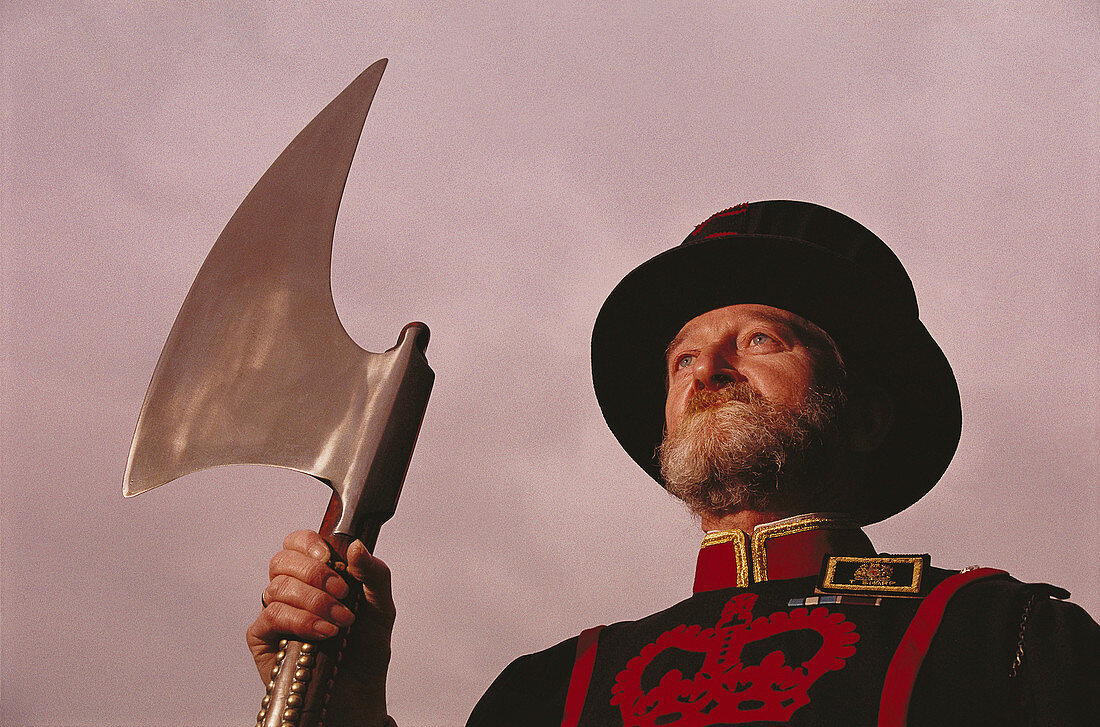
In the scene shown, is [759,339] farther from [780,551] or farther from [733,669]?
[733,669]

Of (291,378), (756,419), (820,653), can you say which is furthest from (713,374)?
(291,378)

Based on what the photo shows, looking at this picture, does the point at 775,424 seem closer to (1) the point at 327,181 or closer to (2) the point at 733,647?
(2) the point at 733,647

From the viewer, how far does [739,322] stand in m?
3.37

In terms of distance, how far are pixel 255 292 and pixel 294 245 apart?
0.18 meters

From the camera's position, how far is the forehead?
3.33 m

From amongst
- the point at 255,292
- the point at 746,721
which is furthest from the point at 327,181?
the point at 746,721

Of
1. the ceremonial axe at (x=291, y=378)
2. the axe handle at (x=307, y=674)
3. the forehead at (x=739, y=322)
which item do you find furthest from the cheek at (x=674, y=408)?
the axe handle at (x=307, y=674)

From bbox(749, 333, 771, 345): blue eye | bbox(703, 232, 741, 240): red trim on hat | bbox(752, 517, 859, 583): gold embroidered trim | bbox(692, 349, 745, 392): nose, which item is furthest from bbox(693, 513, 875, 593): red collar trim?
bbox(703, 232, 741, 240): red trim on hat

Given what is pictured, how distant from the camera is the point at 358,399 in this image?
2.21 metres

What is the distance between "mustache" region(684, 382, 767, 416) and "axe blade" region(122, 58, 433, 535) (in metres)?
1.23

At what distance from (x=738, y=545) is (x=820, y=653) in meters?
0.56

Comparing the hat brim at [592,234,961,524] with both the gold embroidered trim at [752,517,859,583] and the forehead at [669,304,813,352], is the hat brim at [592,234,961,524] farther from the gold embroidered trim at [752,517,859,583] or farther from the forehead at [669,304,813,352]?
the gold embroidered trim at [752,517,859,583]

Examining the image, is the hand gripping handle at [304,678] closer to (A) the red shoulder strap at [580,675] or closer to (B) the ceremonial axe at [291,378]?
(B) the ceremonial axe at [291,378]

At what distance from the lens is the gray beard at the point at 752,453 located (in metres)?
2.98
